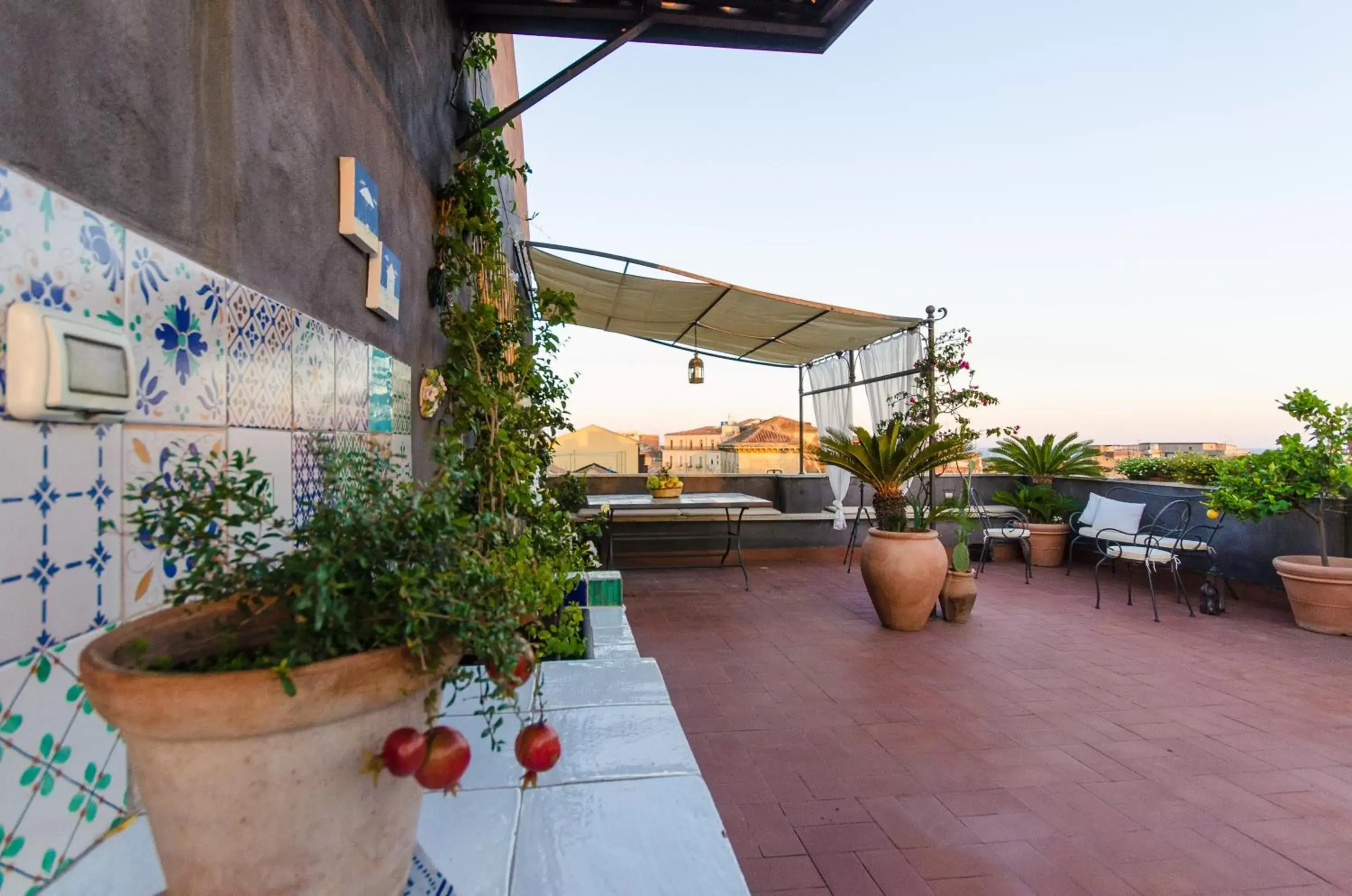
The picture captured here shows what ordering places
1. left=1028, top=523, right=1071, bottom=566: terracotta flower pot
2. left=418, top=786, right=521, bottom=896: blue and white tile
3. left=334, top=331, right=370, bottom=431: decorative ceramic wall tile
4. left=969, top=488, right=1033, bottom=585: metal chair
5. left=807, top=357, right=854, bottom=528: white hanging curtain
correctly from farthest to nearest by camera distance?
left=807, top=357, right=854, bottom=528: white hanging curtain, left=1028, top=523, right=1071, bottom=566: terracotta flower pot, left=969, top=488, right=1033, bottom=585: metal chair, left=334, top=331, right=370, bottom=431: decorative ceramic wall tile, left=418, top=786, right=521, bottom=896: blue and white tile

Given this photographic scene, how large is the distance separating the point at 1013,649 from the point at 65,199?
15.3 feet

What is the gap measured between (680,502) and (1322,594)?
187 inches

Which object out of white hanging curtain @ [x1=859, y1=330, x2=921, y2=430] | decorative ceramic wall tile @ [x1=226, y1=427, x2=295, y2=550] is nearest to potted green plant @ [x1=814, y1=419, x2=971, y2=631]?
white hanging curtain @ [x1=859, y1=330, x2=921, y2=430]

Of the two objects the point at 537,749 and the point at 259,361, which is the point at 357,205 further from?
the point at 537,749

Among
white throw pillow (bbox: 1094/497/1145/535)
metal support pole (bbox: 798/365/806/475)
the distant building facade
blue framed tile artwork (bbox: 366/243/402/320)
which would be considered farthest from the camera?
the distant building facade

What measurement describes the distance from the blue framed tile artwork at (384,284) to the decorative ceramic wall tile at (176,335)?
2.34 ft

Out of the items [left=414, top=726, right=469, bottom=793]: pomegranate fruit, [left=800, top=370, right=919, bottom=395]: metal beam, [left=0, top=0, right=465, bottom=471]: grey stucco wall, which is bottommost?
[left=414, top=726, right=469, bottom=793]: pomegranate fruit

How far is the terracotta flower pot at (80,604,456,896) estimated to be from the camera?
49cm

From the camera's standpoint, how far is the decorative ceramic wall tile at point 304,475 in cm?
124

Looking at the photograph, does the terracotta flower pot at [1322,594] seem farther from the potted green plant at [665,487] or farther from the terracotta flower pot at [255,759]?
the terracotta flower pot at [255,759]

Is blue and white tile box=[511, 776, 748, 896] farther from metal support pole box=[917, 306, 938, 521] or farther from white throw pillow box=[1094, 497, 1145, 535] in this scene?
white throw pillow box=[1094, 497, 1145, 535]

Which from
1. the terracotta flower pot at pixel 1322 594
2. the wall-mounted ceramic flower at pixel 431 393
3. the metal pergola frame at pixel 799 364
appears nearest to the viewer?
the wall-mounted ceramic flower at pixel 431 393

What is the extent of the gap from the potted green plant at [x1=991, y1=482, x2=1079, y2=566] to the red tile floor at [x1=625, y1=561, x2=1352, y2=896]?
2.23 m

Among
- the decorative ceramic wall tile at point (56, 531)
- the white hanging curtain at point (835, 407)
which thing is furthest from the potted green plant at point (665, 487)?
the decorative ceramic wall tile at point (56, 531)
